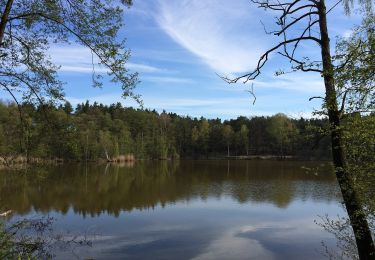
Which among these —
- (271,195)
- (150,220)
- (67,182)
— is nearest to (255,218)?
(150,220)

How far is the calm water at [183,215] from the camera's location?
12094 millimetres

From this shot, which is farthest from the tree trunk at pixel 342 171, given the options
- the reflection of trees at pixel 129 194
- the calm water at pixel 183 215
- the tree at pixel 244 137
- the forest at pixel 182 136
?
the tree at pixel 244 137

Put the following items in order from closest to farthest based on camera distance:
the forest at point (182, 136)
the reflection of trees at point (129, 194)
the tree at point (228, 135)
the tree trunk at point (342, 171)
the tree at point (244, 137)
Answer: the tree trunk at point (342, 171), the reflection of trees at point (129, 194), the forest at point (182, 136), the tree at point (244, 137), the tree at point (228, 135)

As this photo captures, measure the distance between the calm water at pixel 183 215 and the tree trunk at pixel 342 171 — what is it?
377 mm

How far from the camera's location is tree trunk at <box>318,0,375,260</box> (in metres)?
5.77

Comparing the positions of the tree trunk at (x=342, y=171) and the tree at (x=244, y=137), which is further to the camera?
the tree at (x=244, y=137)

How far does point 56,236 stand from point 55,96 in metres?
8.53

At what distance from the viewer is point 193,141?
93.5m

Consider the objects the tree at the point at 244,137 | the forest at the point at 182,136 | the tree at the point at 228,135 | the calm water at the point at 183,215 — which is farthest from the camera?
the tree at the point at 228,135

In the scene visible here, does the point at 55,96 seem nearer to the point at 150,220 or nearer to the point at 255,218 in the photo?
the point at 150,220

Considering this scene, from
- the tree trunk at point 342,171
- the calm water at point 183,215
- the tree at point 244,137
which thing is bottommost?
the calm water at point 183,215

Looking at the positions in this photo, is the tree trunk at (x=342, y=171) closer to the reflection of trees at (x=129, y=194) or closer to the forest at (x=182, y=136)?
the reflection of trees at (x=129, y=194)

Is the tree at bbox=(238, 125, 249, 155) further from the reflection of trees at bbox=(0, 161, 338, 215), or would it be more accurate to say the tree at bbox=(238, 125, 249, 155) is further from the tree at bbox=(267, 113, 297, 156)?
the reflection of trees at bbox=(0, 161, 338, 215)

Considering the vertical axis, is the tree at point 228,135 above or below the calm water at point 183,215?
above
